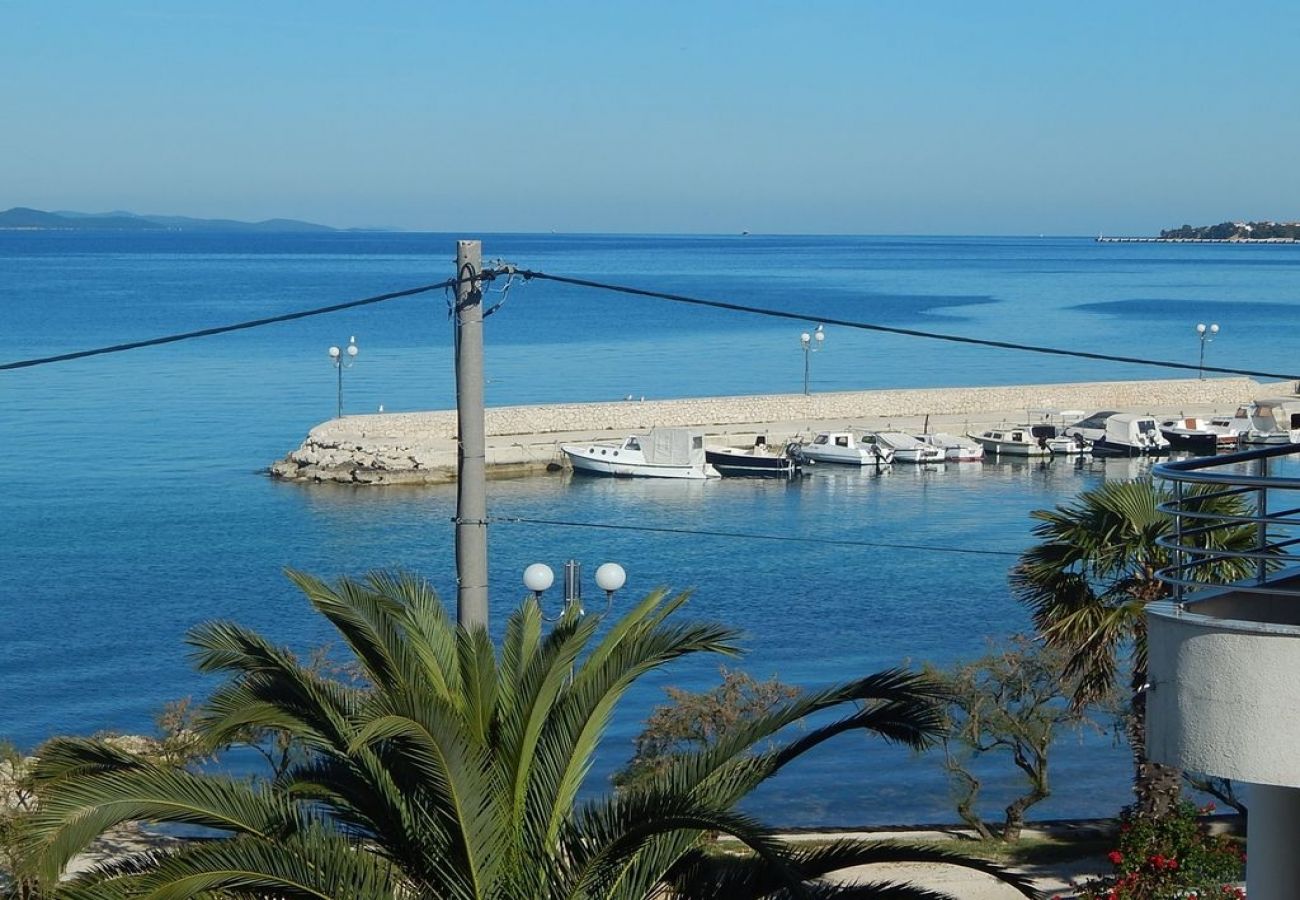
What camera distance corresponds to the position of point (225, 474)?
5200 cm

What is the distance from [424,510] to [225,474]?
30.5 feet

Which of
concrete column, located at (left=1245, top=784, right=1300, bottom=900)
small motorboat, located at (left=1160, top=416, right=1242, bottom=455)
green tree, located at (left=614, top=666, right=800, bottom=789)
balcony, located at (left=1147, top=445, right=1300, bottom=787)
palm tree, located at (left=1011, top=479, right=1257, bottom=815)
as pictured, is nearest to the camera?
balcony, located at (left=1147, top=445, right=1300, bottom=787)

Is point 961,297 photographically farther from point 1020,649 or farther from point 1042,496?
point 1020,649

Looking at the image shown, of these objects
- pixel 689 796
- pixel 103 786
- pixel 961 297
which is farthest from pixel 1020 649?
pixel 961 297

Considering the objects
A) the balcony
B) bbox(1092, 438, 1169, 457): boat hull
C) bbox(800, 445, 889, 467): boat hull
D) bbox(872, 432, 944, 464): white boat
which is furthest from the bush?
bbox(1092, 438, 1169, 457): boat hull

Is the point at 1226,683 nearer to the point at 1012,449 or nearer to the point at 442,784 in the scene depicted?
the point at 442,784

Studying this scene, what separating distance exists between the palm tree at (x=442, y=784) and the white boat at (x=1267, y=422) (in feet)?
151

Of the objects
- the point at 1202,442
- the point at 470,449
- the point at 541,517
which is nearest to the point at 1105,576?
the point at 470,449

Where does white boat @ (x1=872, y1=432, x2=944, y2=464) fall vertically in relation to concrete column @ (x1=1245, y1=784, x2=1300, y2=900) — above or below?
below

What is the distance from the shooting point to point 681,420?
6019 cm

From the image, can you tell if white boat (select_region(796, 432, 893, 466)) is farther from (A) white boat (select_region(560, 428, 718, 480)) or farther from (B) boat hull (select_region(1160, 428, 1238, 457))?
(B) boat hull (select_region(1160, 428, 1238, 457))

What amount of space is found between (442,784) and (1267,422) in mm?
51879

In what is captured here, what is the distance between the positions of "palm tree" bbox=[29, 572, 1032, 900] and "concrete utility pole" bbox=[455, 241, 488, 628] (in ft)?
0.96

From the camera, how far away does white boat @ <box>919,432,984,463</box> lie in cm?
5453
